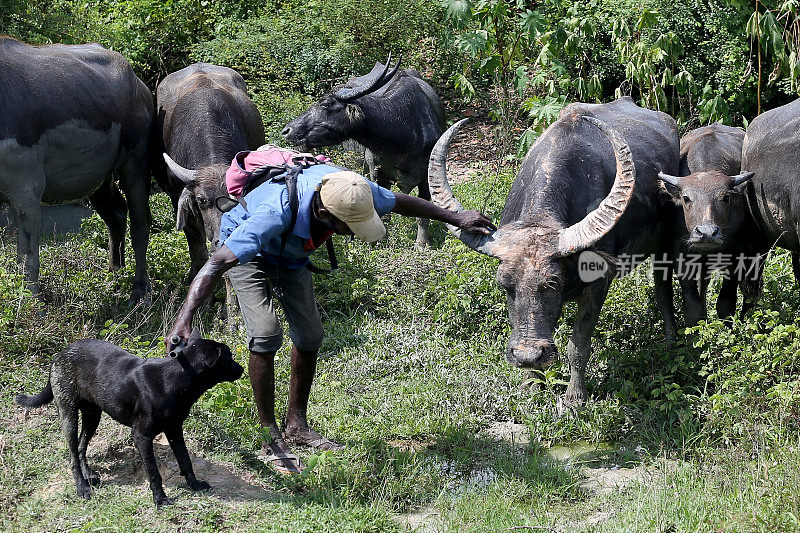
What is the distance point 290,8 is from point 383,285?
22.1ft

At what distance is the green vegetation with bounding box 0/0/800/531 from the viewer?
448 centimetres

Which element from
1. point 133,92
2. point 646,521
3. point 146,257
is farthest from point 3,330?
point 646,521

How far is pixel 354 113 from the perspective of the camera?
338 inches

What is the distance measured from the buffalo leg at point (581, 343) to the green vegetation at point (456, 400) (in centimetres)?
12

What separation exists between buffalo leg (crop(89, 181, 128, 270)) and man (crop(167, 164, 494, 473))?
3.26 metres

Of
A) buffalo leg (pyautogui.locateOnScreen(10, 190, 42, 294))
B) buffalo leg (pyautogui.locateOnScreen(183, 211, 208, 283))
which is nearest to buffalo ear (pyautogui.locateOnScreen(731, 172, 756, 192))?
buffalo leg (pyautogui.locateOnScreen(183, 211, 208, 283))

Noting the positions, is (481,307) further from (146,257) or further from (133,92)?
(133,92)

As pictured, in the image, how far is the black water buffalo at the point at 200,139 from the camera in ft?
21.4

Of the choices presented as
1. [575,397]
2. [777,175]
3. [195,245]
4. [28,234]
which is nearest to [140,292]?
[195,245]

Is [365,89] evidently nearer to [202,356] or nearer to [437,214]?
[437,214]

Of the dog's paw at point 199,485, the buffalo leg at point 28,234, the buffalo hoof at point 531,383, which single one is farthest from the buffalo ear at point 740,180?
the buffalo leg at point 28,234

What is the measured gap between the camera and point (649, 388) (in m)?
5.91

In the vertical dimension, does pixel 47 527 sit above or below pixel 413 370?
below

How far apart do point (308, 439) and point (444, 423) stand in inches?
34.6
